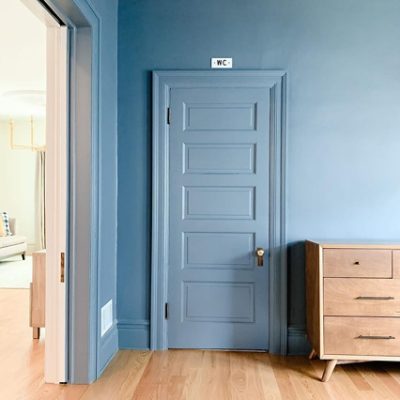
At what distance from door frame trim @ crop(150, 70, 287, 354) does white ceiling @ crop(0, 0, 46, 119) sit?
45.6 inches

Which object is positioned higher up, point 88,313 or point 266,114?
point 266,114

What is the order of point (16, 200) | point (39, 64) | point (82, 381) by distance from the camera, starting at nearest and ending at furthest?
point (82, 381), point (39, 64), point (16, 200)

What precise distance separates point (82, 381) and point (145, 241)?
3.26 feet

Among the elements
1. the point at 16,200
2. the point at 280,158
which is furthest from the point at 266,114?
the point at 16,200

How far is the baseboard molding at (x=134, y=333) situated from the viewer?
2.86 meters

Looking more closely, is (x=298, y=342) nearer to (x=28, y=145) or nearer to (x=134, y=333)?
(x=134, y=333)

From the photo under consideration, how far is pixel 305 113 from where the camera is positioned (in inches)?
112

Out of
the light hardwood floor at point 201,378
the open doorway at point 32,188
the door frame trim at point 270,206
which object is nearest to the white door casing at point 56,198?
the open doorway at point 32,188

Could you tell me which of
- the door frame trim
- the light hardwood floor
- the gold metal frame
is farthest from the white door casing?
the gold metal frame

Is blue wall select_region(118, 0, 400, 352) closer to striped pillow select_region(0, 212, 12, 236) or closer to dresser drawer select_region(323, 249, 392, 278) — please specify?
dresser drawer select_region(323, 249, 392, 278)

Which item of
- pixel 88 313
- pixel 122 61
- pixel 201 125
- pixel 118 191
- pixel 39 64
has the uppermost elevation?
pixel 39 64

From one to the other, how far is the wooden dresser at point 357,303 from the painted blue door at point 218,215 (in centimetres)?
52

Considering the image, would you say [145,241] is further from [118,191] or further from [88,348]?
[88,348]

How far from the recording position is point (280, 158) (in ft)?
9.25
